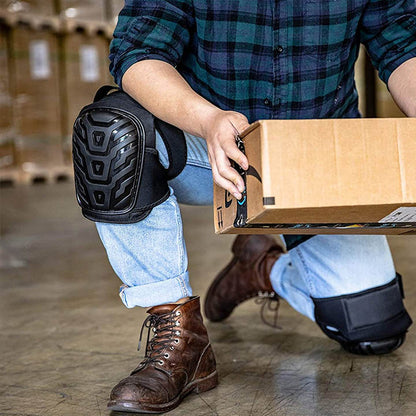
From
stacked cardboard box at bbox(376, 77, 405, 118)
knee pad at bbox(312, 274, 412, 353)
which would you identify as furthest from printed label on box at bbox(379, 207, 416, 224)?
stacked cardboard box at bbox(376, 77, 405, 118)

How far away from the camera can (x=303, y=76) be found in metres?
1.71

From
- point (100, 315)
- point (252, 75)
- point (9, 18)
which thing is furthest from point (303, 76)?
point (9, 18)

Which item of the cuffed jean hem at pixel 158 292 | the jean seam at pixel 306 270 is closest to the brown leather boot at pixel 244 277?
the jean seam at pixel 306 270

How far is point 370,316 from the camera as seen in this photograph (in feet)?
6.28

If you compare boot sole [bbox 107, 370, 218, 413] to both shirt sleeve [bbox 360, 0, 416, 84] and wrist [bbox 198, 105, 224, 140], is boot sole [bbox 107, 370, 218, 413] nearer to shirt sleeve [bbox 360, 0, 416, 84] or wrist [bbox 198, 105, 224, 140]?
wrist [bbox 198, 105, 224, 140]

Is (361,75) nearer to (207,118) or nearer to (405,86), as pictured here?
(405,86)

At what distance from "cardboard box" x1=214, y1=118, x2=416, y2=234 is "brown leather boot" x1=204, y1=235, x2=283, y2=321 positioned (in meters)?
1.03

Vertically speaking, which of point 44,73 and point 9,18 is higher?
point 9,18

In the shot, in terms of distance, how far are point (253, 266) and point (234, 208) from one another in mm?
938

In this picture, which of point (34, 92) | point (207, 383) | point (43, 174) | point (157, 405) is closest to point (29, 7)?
point (34, 92)

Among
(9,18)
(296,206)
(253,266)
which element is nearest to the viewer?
(296,206)

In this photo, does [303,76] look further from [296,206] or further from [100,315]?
[100,315]

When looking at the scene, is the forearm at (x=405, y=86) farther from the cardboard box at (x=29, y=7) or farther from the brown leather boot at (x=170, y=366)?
the cardboard box at (x=29, y=7)

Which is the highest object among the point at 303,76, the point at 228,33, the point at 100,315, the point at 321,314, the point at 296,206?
the point at 228,33
